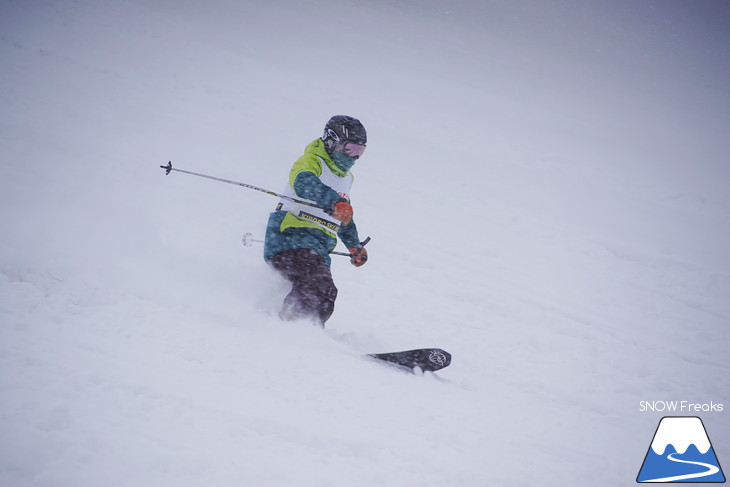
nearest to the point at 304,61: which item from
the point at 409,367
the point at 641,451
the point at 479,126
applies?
the point at 479,126

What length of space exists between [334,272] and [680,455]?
3.49 meters

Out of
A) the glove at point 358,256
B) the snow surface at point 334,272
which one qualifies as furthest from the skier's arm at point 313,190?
the snow surface at point 334,272

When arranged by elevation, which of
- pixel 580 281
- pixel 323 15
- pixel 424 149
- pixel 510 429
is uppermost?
pixel 323 15

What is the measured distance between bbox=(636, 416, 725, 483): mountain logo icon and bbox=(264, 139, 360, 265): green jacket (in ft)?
9.03

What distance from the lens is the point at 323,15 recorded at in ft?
65.5

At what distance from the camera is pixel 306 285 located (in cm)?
346

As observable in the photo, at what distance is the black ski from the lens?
10.5 ft

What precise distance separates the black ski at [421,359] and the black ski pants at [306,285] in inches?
22.7

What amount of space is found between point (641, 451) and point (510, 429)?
1.03m

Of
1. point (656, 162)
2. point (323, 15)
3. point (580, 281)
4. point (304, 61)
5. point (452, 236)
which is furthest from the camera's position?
point (323, 15)

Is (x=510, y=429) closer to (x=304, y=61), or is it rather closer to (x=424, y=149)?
(x=424, y=149)

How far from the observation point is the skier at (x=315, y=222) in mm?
3426

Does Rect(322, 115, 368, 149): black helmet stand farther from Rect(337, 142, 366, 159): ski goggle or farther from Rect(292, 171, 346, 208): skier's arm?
Rect(292, 171, 346, 208): skier's arm

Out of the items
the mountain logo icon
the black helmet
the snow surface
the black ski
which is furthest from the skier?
the mountain logo icon
